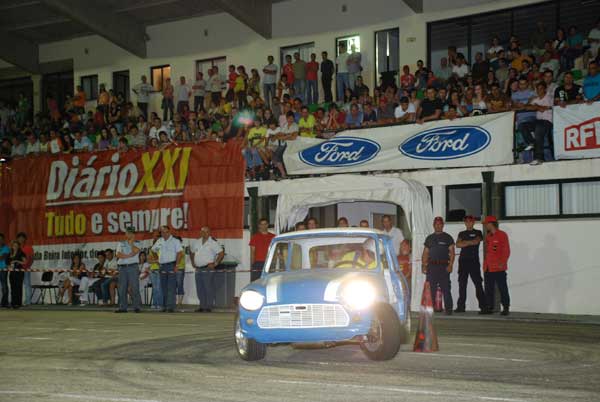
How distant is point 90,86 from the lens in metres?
34.4

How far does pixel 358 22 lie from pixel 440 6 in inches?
114

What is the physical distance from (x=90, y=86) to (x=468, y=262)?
67.6ft

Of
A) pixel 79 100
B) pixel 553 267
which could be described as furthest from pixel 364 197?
pixel 79 100

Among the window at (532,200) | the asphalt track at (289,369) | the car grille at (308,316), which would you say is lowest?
the asphalt track at (289,369)

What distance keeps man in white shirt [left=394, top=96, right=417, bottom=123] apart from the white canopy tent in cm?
168

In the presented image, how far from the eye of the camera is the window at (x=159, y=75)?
105 feet

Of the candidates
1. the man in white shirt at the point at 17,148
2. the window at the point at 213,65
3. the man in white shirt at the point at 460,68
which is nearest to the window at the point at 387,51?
the man in white shirt at the point at 460,68

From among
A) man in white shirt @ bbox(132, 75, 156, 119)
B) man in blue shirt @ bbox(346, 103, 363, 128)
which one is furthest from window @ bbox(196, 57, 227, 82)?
man in blue shirt @ bbox(346, 103, 363, 128)

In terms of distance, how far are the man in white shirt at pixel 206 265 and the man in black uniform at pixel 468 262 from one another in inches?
244

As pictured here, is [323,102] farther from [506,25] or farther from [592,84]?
[592,84]

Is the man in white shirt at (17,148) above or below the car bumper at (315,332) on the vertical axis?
above

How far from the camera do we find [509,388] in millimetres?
7871

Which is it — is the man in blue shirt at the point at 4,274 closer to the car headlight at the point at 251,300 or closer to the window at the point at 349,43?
the window at the point at 349,43

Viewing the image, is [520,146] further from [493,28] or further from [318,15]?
[318,15]
